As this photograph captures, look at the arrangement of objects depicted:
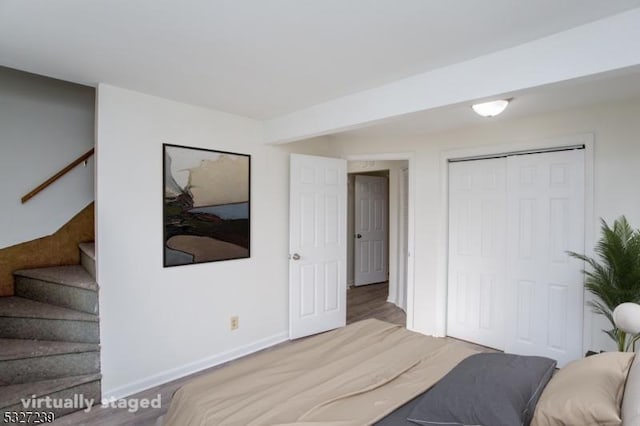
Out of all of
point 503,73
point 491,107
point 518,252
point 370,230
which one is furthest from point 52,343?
point 370,230

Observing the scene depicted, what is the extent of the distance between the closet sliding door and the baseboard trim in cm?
195

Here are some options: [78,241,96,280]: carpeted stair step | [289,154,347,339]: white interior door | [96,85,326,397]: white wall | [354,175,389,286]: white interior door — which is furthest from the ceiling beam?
[354,175,389,286]: white interior door

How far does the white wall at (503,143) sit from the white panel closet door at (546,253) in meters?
0.15

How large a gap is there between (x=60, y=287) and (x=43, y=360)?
53 cm

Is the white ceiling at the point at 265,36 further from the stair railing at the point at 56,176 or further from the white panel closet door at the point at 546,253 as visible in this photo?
the white panel closet door at the point at 546,253

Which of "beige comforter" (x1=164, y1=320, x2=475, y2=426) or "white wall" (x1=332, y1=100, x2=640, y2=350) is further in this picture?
"white wall" (x1=332, y1=100, x2=640, y2=350)

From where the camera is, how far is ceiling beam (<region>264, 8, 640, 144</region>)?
1514mm

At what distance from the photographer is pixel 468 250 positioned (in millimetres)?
3496

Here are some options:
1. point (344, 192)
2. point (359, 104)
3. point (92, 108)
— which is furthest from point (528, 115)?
point (92, 108)

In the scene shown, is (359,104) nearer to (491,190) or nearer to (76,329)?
(491,190)

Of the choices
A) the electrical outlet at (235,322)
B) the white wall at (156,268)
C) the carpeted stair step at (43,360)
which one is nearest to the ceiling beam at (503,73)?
the white wall at (156,268)

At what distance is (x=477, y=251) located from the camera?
11.3 feet

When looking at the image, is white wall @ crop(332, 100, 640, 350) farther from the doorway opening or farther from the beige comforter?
the beige comforter

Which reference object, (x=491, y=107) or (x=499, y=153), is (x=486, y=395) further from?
(x=499, y=153)
